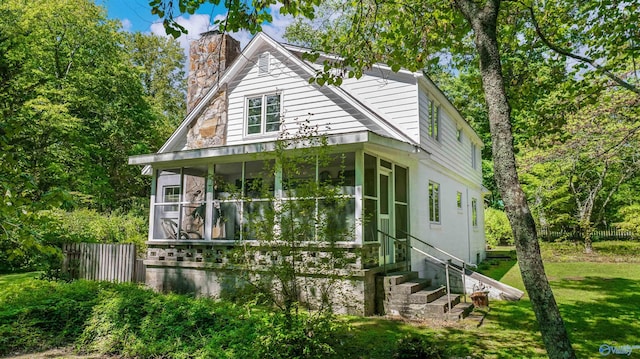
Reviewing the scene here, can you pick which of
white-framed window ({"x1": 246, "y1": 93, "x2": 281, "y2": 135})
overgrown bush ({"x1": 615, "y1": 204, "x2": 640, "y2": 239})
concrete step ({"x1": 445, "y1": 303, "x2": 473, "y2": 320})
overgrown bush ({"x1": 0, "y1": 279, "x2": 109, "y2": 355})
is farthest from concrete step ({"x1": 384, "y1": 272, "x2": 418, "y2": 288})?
overgrown bush ({"x1": 615, "y1": 204, "x2": 640, "y2": 239})

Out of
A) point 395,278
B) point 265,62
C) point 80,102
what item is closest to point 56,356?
point 395,278

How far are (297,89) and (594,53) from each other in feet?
24.6

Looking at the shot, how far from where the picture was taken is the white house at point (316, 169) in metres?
10.1

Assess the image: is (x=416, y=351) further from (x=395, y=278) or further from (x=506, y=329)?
(x=395, y=278)

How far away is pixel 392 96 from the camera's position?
1207cm

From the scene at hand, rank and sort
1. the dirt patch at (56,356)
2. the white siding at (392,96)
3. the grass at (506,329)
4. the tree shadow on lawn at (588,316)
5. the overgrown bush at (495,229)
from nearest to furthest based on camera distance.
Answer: the dirt patch at (56,356) → the grass at (506,329) → the tree shadow on lawn at (588,316) → the white siding at (392,96) → the overgrown bush at (495,229)

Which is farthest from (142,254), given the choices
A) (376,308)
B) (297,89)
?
Answer: (376,308)

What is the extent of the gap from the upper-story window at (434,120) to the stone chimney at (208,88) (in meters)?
6.57

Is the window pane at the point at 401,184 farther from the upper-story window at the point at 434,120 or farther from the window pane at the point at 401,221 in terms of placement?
the upper-story window at the point at 434,120

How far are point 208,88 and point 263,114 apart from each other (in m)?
3.07

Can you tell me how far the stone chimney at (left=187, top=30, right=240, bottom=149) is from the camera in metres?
13.8

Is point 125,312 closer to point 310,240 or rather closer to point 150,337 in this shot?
point 150,337

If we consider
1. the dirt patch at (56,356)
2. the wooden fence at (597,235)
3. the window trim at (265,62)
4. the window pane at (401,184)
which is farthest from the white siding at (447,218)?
the wooden fence at (597,235)

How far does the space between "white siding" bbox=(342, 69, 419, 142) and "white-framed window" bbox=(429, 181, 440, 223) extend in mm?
2535
